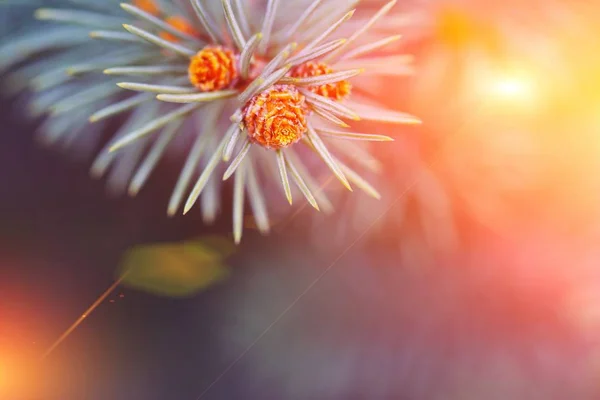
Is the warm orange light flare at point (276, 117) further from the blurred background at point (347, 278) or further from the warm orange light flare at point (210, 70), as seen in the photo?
the blurred background at point (347, 278)

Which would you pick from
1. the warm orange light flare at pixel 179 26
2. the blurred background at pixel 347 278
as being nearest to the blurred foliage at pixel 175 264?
the blurred background at pixel 347 278

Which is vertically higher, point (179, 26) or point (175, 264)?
point (179, 26)

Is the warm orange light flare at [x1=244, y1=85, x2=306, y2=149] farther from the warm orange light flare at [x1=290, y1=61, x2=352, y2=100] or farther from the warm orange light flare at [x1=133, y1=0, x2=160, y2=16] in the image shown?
the warm orange light flare at [x1=133, y1=0, x2=160, y2=16]

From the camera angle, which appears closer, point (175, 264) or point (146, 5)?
point (146, 5)

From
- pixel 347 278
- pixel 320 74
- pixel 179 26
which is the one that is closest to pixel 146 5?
pixel 179 26

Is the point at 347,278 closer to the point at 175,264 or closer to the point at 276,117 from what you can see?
the point at 175,264

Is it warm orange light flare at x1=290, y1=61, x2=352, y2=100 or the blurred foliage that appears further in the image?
the blurred foliage

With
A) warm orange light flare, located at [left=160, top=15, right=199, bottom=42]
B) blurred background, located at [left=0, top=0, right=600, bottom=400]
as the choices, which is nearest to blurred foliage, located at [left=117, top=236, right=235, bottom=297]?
blurred background, located at [left=0, top=0, right=600, bottom=400]
